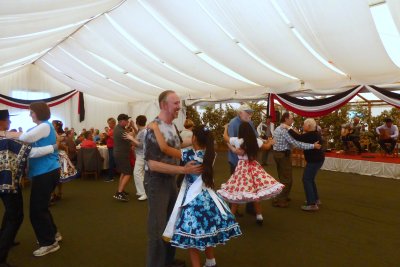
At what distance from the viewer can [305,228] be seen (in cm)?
393

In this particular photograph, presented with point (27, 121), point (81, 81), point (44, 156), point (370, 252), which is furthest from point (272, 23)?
point (27, 121)

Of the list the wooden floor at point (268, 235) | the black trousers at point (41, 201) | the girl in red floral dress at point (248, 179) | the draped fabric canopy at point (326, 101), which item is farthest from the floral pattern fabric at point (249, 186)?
the draped fabric canopy at point (326, 101)

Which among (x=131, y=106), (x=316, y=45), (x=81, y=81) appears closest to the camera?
(x=316, y=45)

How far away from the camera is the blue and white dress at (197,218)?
2.23 meters

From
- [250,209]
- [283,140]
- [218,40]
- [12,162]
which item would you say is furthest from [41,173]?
[218,40]

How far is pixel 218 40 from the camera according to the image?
5836mm

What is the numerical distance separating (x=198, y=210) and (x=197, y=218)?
6 centimetres

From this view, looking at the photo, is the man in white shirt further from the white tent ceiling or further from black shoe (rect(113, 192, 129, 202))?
black shoe (rect(113, 192, 129, 202))

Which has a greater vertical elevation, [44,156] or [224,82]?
[224,82]

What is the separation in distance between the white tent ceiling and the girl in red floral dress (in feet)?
6.58

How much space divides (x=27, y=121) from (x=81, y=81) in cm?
282

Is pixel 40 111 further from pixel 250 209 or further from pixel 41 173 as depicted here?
pixel 250 209

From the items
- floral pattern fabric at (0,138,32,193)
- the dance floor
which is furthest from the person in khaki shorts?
the dance floor

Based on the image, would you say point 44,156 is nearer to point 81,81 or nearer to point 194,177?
point 194,177
